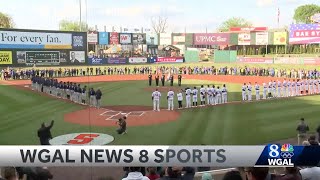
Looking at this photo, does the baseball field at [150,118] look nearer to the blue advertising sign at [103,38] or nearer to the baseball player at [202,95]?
the baseball player at [202,95]

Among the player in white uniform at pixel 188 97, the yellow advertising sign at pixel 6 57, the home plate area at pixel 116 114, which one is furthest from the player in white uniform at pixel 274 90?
the yellow advertising sign at pixel 6 57

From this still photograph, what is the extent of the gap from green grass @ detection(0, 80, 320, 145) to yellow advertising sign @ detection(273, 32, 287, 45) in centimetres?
1019

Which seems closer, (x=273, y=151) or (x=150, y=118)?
(x=273, y=151)

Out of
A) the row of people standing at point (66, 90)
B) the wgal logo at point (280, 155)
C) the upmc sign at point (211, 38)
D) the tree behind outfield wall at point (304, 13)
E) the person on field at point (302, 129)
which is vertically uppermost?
the tree behind outfield wall at point (304, 13)

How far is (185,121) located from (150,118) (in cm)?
200

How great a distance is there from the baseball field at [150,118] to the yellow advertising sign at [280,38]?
971cm

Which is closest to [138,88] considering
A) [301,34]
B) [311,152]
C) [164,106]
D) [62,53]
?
[164,106]

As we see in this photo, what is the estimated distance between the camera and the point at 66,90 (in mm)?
26688

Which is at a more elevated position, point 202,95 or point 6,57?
point 6,57

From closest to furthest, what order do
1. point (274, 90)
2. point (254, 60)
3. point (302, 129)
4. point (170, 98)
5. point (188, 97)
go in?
point (302, 129) < point (170, 98) < point (188, 97) < point (274, 90) < point (254, 60)

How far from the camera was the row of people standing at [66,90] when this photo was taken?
24.2 m

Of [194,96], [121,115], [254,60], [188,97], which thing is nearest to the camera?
[121,115]

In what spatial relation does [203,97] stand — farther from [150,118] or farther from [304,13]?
[304,13]

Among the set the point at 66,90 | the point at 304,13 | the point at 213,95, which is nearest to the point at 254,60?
the point at 213,95
